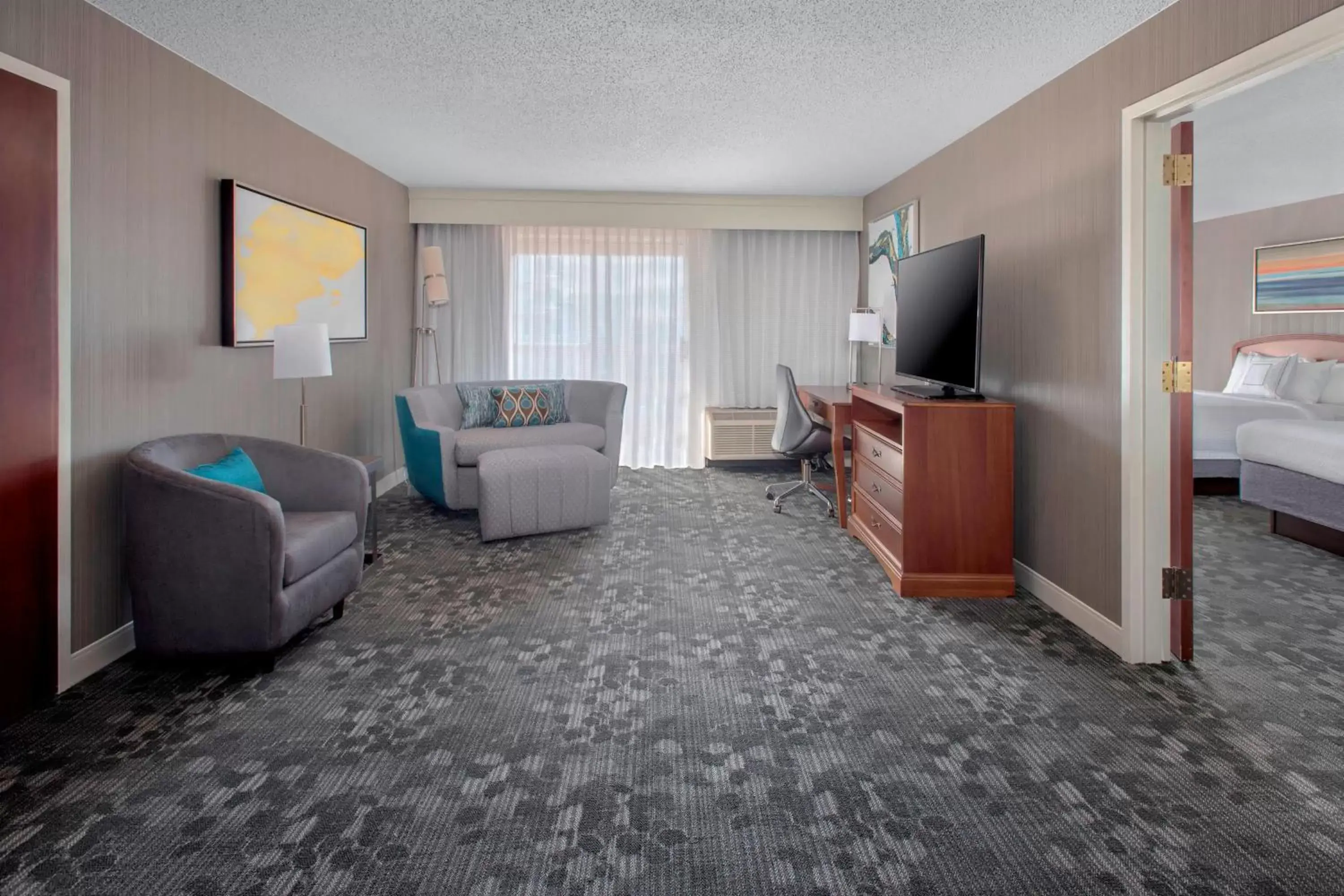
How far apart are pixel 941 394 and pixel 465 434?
3204 millimetres

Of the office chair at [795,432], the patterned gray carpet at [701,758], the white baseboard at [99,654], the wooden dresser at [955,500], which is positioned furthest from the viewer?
the office chair at [795,432]

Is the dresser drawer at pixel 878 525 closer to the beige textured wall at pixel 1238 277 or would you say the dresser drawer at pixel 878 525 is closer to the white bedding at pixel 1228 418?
the white bedding at pixel 1228 418

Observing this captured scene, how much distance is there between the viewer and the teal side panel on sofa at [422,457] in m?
5.29

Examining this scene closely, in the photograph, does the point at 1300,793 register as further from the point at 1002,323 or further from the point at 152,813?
the point at 152,813

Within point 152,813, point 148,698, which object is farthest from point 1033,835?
point 148,698

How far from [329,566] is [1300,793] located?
3.20 metres

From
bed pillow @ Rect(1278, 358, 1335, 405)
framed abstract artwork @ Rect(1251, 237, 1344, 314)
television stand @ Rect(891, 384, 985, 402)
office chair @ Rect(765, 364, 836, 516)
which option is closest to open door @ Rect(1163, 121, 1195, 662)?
television stand @ Rect(891, 384, 985, 402)

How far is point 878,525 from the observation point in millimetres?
4375

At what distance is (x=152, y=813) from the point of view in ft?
6.63

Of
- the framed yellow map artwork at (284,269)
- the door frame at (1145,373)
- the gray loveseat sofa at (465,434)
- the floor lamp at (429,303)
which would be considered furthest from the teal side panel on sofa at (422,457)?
the door frame at (1145,373)

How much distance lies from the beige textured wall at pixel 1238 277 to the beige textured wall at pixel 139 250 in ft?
26.1

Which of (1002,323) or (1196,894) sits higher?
(1002,323)

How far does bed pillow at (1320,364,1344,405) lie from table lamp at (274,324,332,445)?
7.42 metres

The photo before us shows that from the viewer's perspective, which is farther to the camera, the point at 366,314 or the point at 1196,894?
the point at 366,314
